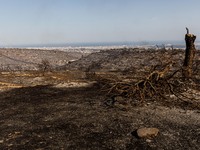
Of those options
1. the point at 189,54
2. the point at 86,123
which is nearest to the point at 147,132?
the point at 86,123

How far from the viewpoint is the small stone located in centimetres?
885

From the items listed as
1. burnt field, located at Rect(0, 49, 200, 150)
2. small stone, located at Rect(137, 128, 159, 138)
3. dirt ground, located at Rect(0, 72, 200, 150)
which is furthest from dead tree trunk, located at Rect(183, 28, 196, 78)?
small stone, located at Rect(137, 128, 159, 138)

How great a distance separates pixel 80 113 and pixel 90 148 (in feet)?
10.6

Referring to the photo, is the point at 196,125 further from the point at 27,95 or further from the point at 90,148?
the point at 27,95

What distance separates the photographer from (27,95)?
47.9 feet

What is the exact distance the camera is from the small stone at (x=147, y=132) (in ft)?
29.0

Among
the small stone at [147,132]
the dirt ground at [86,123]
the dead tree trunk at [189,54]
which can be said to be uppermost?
the dead tree trunk at [189,54]

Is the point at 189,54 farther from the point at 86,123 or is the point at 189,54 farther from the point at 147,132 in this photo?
the point at 147,132

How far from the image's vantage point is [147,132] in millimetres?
8930

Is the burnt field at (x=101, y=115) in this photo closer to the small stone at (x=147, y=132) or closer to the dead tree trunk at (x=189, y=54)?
the small stone at (x=147, y=132)

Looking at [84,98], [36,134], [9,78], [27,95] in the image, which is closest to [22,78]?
[9,78]

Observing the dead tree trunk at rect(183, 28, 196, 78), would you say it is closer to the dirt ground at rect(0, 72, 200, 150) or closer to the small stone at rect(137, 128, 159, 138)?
the dirt ground at rect(0, 72, 200, 150)

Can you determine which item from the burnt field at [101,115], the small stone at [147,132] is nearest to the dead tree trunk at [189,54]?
the burnt field at [101,115]

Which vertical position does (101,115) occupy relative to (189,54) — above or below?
below
